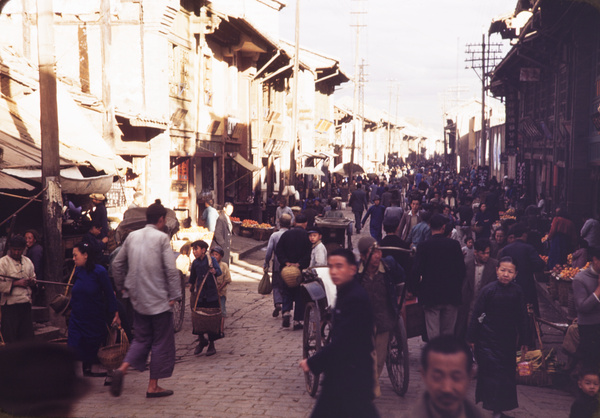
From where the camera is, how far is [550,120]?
22.9m

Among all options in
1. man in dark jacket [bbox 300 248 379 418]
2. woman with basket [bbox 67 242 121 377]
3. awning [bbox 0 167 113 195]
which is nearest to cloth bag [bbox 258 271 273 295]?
awning [bbox 0 167 113 195]

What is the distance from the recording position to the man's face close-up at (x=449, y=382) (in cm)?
338

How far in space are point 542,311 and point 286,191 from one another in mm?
13037

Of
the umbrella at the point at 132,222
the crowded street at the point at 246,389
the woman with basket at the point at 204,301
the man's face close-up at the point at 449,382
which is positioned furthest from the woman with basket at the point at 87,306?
the man's face close-up at the point at 449,382

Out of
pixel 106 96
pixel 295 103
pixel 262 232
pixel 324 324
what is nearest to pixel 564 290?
pixel 324 324

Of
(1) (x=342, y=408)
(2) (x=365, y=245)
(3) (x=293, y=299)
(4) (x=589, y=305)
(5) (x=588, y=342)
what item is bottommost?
(3) (x=293, y=299)

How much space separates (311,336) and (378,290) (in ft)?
3.83

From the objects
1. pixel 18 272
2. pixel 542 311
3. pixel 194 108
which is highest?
pixel 194 108

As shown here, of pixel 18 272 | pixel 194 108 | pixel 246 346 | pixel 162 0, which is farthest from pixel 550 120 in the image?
pixel 18 272

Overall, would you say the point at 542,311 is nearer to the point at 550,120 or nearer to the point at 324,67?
the point at 550,120

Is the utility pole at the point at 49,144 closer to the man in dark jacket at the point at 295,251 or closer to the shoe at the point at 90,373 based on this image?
the shoe at the point at 90,373

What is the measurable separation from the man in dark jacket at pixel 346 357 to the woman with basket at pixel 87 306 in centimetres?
348

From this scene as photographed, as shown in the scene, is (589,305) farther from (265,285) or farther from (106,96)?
(106,96)

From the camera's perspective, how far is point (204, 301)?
9.15 meters
